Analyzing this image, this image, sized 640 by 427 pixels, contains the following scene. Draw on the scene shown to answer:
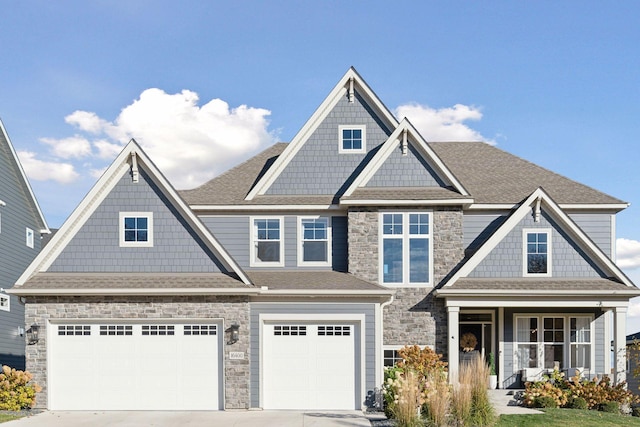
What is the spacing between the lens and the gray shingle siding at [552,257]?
20625 millimetres

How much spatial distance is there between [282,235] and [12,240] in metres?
11.8

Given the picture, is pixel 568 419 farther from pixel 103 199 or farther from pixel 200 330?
pixel 103 199

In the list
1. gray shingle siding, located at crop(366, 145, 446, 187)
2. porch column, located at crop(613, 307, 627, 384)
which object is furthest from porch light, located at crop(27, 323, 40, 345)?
porch column, located at crop(613, 307, 627, 384)

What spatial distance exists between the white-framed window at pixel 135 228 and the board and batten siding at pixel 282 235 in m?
3.17

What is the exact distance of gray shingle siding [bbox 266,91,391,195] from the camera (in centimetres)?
2205

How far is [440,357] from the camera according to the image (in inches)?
790

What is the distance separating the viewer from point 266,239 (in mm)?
21750

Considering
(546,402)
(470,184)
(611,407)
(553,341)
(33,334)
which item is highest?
(470,184)

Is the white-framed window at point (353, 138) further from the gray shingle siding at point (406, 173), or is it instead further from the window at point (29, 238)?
the window at point (29, 238)

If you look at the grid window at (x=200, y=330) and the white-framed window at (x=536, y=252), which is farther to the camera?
the white-framed window at (x=536, y=252)

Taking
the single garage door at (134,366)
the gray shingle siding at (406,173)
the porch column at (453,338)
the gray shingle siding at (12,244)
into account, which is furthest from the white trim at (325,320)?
the gray shingle siding at (12,244)

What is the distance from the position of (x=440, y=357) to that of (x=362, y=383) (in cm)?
309

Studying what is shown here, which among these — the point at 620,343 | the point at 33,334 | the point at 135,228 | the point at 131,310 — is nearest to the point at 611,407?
the point at 620,343

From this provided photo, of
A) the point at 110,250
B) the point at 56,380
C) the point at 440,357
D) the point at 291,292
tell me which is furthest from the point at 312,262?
the point at 56,380
